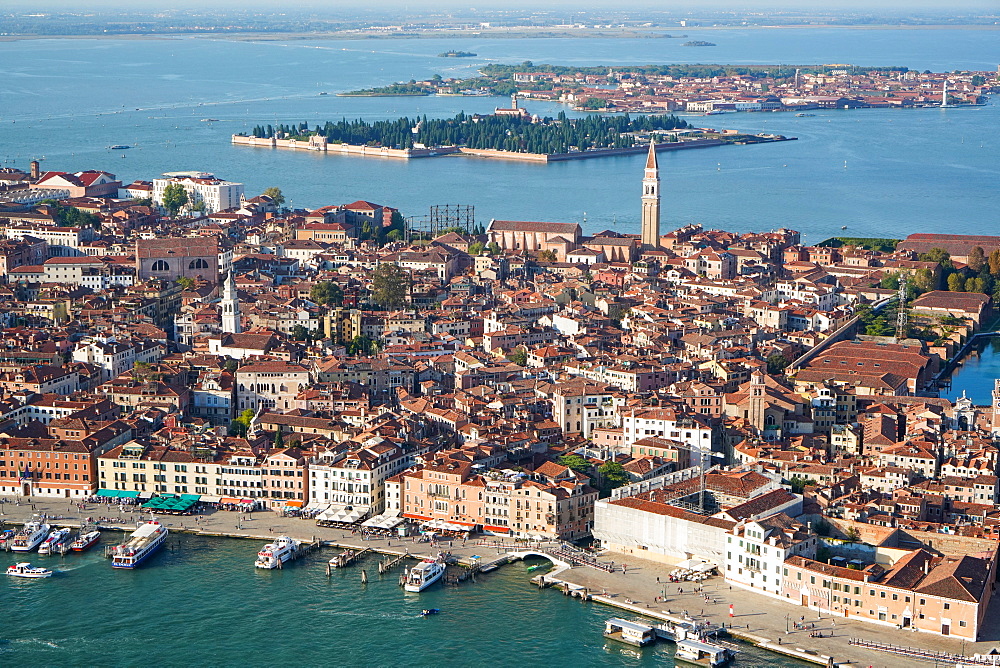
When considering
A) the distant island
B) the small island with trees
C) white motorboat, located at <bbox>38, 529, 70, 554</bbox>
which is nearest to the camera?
white motorboat, located at <bbox>38, 529, 70, 554</bbox>

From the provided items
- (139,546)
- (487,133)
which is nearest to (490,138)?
(487,133)

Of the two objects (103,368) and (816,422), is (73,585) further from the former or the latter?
(816,422)

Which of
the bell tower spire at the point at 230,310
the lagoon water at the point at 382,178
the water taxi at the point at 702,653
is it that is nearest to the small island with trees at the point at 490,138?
the lagoon water at the point at 382,178

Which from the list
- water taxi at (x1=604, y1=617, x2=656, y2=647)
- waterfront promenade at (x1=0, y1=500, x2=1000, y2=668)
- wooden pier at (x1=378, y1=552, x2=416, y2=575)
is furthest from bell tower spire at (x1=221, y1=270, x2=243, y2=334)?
water taxi at (x1=604, y1=617, x2=656, y2=647)

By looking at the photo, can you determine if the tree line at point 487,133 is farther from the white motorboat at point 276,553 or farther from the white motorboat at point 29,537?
the white motorboat at point 276,553

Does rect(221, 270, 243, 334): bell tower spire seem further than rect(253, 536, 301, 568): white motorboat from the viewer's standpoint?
Yes

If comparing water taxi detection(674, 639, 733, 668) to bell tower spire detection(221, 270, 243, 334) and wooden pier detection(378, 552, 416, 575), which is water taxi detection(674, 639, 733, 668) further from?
bell tower spire detection(221, 270, 243, 334)

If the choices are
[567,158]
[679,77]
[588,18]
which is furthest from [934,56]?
[588,18]

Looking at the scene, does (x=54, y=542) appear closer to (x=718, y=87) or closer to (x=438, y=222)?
(x=438, y=222)
